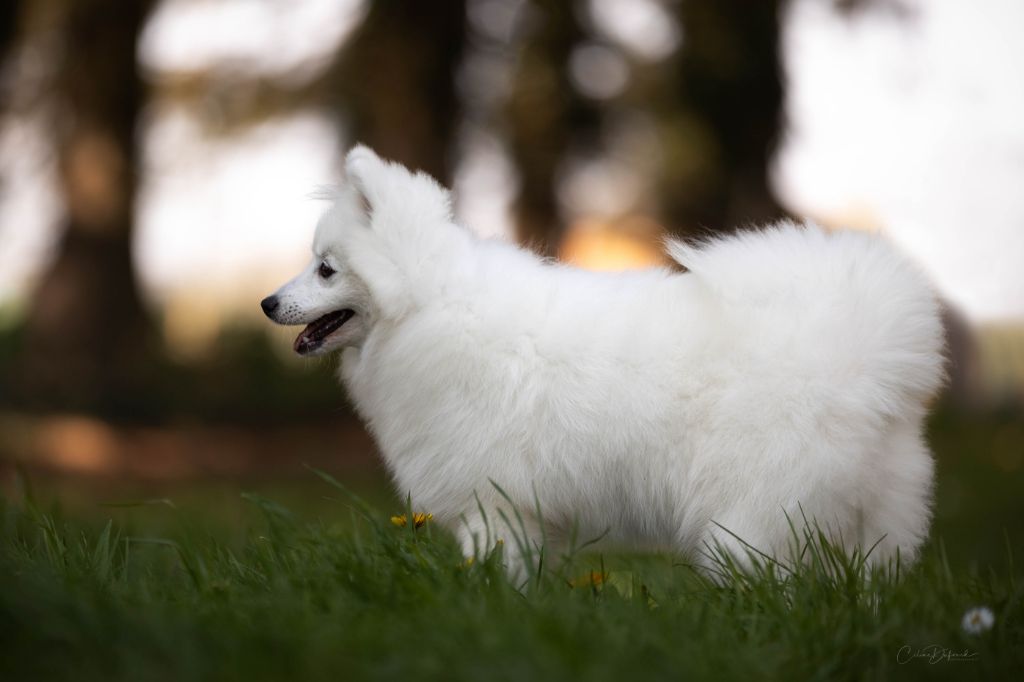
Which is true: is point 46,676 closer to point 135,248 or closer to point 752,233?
point 752,233

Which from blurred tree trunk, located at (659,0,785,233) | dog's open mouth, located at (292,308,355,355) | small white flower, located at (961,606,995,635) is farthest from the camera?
blurred tree trunk, located at (659,0,785,233)

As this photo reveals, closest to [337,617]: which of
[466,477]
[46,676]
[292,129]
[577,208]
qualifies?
[46,676]

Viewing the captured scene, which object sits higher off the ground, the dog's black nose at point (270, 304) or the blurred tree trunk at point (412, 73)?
the blurred tree trunk at point (412, 73)

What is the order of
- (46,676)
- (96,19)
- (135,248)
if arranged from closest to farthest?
(46,676), (96,19), (135,248)

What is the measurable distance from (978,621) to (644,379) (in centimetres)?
116

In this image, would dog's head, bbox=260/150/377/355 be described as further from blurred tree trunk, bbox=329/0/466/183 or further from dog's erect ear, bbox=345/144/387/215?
blurred tree trunk, bbox=329/0/466/183

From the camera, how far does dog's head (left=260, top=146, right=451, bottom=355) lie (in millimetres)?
3387

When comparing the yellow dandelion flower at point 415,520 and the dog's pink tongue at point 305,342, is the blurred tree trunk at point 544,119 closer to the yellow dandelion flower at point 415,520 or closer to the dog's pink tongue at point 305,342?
the dog's pink tongue at point 305,342

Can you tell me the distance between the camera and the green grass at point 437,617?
2037mm

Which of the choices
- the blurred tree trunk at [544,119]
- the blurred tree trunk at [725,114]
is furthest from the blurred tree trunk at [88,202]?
the blurred tree trunk at [725,114]

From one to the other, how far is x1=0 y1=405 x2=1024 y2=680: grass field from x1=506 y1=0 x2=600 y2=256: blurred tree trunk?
715 cm

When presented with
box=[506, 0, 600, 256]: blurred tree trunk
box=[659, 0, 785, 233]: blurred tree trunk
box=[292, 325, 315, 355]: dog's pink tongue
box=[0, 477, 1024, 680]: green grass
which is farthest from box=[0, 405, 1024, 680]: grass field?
box=[506, 0, 600, 256]: blurred tree trunk

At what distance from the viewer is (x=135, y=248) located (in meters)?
9.80

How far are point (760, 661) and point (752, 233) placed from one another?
5.07 feet
